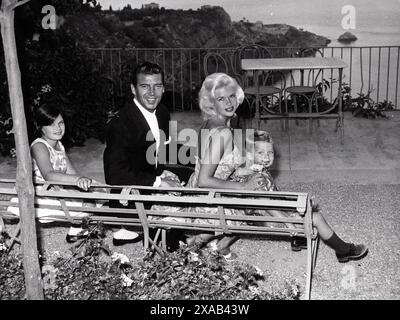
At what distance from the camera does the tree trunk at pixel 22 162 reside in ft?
9.40

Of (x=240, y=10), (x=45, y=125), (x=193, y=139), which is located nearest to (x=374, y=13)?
(x=240, y=10)

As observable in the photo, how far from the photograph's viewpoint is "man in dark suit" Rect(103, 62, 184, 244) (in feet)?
14.7

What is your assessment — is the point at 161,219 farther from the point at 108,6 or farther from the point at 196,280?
the point at 108,6

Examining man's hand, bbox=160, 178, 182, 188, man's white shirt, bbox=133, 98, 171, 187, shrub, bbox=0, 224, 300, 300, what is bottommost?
shrub, bbox=0, 224, 300, 300

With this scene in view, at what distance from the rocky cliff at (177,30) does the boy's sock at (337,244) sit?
16.1 metres

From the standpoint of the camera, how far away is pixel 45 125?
4.53 metres

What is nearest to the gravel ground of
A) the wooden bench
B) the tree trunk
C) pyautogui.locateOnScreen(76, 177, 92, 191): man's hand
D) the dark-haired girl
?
the wooden bench

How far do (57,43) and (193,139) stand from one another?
2007 millimetres

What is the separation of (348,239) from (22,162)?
112 inches

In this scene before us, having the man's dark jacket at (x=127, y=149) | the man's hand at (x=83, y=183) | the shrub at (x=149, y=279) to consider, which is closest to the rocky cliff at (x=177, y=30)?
the man's dark jacket at (x=127, y=149)

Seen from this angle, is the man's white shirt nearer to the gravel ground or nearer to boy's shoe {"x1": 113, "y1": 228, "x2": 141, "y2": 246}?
boy's shoe {"x1": 113, "y1": 228, "x2": 141, "y2": 246}

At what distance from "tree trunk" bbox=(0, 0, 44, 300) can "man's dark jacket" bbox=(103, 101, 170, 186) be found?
1296 millimetres

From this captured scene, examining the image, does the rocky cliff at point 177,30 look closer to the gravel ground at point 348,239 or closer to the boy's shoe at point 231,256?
the gravel ground at point 348,239

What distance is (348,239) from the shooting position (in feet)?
16.5
